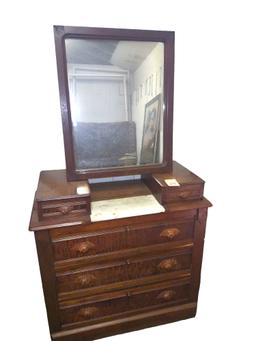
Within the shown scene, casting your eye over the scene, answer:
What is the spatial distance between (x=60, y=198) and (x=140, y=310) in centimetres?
96

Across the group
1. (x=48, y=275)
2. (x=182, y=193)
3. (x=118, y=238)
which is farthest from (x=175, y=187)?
(x=48, y=275)

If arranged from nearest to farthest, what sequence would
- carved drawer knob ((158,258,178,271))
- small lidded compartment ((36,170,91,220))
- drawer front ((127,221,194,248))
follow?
small lidded compartment ((36,170,91,220))
drawer front ((127,221,194,248))
carved drawer knob ((158,258,178,271))

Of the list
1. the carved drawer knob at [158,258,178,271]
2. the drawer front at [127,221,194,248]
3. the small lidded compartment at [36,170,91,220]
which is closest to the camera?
the small lidded compartment at [36,170,91,220]

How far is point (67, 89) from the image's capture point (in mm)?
1084

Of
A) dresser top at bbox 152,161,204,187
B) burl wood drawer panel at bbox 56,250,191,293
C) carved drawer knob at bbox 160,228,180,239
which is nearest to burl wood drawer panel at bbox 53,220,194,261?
carved drawer knob at bbox 160,228,180,239

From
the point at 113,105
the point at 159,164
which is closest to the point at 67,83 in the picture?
the point at 113,105

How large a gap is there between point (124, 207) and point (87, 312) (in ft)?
2.35

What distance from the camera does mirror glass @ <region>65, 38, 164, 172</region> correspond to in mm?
1120

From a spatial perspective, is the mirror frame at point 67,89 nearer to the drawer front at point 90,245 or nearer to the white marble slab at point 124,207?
the white marble slab at point 124,207

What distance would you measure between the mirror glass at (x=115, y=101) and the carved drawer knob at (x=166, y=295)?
0.88 m

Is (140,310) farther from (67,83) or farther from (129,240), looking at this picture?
(67,83)

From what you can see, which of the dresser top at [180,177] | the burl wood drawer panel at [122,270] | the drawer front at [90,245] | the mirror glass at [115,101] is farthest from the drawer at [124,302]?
the mirror glass at [115,101]

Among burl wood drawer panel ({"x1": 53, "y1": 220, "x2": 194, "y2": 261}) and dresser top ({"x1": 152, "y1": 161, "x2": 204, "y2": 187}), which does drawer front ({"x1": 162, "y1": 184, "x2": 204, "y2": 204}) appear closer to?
dresser top ({"x1": 152, "y1": 161, "x2": 204, "y2": 187})

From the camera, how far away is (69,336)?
4.20 feet
